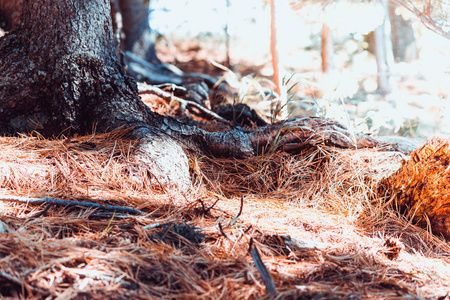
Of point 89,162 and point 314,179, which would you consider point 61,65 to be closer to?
point 89,162

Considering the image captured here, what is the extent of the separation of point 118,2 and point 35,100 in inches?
168

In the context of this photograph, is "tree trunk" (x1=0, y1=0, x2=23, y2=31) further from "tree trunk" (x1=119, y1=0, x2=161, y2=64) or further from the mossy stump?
"tree trunk" (x1=119, y1=0, x2=161, y2=64)

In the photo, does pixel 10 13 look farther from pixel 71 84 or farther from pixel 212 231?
pixel 212 231

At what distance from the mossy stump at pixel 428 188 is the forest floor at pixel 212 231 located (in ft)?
0.27

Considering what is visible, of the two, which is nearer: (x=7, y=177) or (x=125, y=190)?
(x=7, y=177)

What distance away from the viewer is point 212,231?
4.75ft

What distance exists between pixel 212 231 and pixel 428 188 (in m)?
1.19

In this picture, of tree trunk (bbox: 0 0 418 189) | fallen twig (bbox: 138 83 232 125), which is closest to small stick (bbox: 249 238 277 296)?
tree trunk (bbox: 0 0 418 189)

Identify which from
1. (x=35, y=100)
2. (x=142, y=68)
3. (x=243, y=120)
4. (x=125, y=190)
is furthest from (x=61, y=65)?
(x=142, y=68)

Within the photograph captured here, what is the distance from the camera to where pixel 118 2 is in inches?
227

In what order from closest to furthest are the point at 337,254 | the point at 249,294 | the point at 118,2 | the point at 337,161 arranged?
the point at 249,294
the point at 337,254
the point at 337,161
the point at 118,2

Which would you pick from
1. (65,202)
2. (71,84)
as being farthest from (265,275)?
→ (71,84)

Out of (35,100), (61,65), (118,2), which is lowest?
(35,100)

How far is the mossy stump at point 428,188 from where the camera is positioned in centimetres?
178
